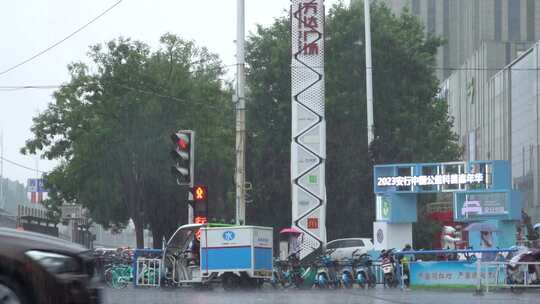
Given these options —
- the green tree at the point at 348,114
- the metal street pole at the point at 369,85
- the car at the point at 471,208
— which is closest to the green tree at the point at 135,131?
the green tree at the point at 348,114

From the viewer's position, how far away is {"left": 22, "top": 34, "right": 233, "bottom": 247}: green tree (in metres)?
53.3

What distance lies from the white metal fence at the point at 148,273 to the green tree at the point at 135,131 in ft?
66.6

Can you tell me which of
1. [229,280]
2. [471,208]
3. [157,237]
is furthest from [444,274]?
[157,237]

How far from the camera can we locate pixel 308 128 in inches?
1555

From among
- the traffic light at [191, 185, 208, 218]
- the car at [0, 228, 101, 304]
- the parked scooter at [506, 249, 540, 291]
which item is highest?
the traffic light at [191, 185, 208, 218]

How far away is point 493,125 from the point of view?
344 feet

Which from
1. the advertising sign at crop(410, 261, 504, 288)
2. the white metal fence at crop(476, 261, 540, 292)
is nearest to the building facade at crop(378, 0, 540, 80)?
the advertising sign at crop(410, 261, 504, 288)

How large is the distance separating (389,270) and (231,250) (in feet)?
17.0

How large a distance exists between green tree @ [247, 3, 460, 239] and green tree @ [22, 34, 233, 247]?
10.4 ft

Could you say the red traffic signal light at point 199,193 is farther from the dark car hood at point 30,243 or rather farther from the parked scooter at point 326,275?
the dark car hood at point 30,243

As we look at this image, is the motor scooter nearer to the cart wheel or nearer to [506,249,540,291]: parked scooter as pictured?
the cart wheel

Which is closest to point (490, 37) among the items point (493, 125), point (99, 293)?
point (493, 125)

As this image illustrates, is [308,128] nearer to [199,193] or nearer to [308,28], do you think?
[308,28]

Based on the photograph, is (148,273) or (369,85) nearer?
(148,273)
